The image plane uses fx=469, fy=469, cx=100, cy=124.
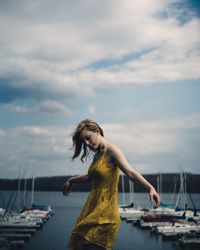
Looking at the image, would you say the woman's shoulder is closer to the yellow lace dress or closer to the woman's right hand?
the yellow lace dress

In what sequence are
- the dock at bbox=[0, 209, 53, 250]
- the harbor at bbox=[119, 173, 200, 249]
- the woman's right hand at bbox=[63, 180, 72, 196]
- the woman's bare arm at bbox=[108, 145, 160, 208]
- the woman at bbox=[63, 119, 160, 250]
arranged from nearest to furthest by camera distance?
1. the woman's bare arm at bbox=[108, 145, 160, 208]
2. the woman at bbox=[63, 119, 160, 250]
3. the woman's right hand at bbox=[63, 180, 72, 196]
4. the harbor at bbox=[119, 173, 200, 249]
5. the dock at bbox=[0, 209, 53, 250]

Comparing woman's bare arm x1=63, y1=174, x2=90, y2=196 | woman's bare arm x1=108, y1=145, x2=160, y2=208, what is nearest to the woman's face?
woman's bare arm x1=108, y1=145, x2=160, y2=208

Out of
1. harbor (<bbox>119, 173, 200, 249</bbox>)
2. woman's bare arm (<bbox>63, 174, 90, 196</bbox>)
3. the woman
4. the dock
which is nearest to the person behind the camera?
the woman

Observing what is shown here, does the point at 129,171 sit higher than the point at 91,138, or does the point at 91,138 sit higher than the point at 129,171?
the point at 91,138

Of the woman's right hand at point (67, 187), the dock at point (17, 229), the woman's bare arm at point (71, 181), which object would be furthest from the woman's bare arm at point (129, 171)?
the dock at point (17, 229)

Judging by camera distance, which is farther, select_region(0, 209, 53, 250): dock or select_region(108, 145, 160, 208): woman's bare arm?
select_region(0, 209, 53, 250): dock

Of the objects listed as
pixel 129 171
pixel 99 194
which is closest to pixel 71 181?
pixel 99 194

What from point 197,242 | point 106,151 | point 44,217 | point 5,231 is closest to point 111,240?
point 106,151

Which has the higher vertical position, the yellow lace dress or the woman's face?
the woman's face

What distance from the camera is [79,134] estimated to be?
2.83 m

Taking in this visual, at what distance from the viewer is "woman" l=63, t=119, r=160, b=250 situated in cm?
279

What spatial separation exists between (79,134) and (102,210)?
1.56 feet

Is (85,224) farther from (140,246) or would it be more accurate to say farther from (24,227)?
(24,227)

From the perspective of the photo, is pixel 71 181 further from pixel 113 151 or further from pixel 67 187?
pixel 113 151
